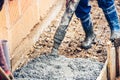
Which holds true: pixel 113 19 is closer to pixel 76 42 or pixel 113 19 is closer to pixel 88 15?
pixel 88 15

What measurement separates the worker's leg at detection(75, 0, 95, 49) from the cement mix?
0.61 metres

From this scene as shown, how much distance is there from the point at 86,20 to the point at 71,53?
51 cm

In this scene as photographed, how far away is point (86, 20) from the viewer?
18.0 feet

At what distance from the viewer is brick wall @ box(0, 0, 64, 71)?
506 centimetres

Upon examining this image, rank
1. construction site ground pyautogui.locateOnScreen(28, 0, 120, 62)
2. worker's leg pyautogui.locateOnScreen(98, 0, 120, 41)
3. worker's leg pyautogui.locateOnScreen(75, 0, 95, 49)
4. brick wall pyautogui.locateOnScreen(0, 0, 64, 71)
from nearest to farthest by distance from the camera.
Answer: brick wall pyautogui.locateOnScreen(0, 0, 64, 71)
worker's leg pyautogui.locateOnScreen(98, 0, 120, 41)
worker's leg pyautogui.locateOnScreen(75, 0, 95, 49)
construction site ground pyautogui.locateOnScreen(28, 0, 120, 62)

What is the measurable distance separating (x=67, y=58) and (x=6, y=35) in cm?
82

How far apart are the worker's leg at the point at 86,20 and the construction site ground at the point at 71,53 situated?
0.32 feet

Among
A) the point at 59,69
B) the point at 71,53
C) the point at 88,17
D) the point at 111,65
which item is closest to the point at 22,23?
the point at 71,53

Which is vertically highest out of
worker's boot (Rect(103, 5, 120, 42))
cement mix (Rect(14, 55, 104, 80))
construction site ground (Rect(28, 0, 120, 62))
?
worker's boot (Rect(103, 5, 120, 42))

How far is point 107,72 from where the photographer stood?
456 centimetres

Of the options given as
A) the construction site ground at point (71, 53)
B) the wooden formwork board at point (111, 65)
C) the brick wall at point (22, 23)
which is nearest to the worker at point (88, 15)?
the construction site ground at point (71, 53)

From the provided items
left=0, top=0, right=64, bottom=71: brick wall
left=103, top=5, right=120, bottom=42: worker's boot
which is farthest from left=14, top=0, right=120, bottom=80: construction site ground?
left=103, top=5, right=120, bottom=42: worker's boot

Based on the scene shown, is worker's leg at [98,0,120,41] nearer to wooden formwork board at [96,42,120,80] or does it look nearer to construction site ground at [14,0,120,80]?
construction site ground at [14,0,120,80]

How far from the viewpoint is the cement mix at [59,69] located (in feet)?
15.2
